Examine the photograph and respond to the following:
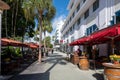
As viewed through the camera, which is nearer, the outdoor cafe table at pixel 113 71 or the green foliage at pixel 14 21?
Result: the outdoor cafe table at pixel 113 71

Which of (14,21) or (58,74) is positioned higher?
(14,21)

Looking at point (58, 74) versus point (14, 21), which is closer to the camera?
point (58, 74)

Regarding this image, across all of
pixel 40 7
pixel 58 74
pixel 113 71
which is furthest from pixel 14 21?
pixel 113 71

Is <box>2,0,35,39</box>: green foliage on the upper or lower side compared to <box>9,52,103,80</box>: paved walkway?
upper

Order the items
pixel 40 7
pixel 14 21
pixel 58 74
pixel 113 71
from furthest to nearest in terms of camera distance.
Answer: pixel 14 21, pixel 40 7, pixel 58 74, pixel 113 71

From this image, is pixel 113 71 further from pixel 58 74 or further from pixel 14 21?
pixel 14 21

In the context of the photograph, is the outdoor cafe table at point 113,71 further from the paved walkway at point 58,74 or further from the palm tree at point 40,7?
the palm tree at point 40,7

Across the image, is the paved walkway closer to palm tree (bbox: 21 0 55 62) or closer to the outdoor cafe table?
the outdoor cafe table

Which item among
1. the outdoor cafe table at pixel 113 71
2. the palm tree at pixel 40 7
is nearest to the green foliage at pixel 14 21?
the palm tree at pixel 40 7

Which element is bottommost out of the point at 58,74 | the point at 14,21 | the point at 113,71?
the point at 58,74

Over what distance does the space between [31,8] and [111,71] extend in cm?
1666

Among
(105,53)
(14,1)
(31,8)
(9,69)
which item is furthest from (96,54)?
(14,1)

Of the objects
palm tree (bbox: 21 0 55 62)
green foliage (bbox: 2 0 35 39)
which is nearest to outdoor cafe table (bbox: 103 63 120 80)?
palm tree (bbox: 21 0 55 62)

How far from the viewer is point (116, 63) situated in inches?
425
